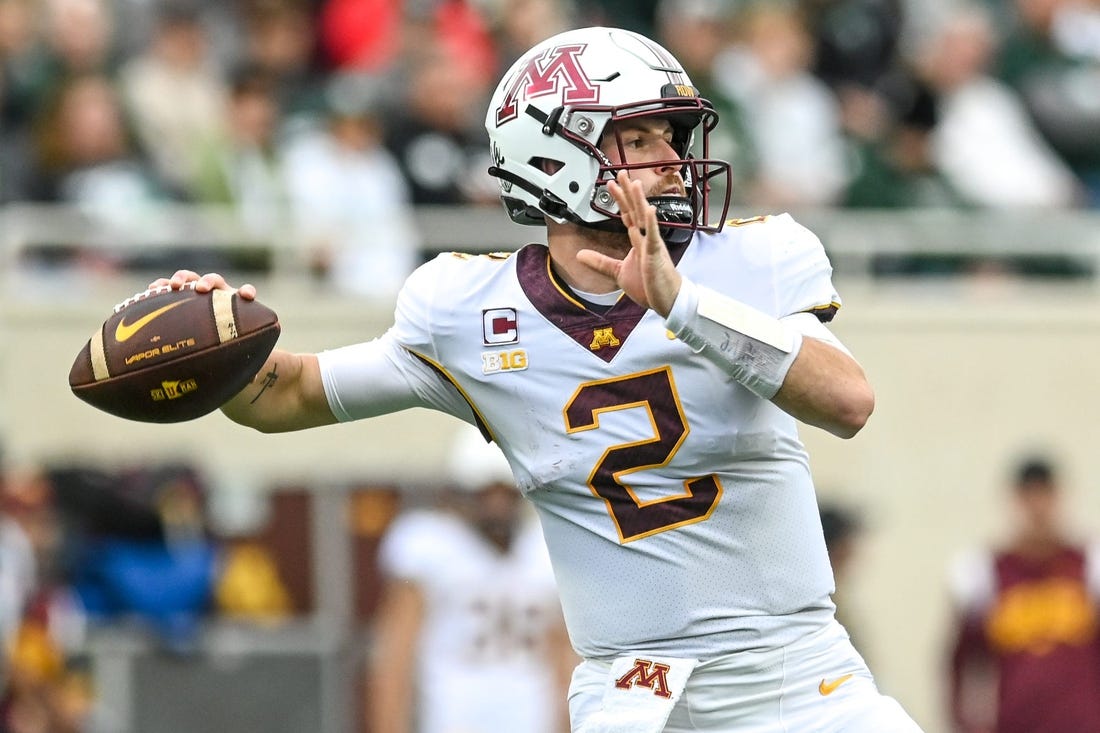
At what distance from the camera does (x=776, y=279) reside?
13.5ft

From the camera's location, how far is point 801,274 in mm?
4117

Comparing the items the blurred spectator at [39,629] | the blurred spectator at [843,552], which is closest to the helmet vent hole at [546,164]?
the blurred spectator at [39,629]

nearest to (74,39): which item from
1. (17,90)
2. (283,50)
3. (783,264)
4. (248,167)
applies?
(17,90)

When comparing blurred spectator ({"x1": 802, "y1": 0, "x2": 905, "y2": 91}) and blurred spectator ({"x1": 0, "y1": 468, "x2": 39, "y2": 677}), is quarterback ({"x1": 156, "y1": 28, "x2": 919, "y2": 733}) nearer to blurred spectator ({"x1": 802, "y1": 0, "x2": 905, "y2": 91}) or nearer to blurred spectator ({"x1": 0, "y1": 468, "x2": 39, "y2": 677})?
blurred spectator ({"x1": 0, "y1": 468, "x2": 39, "y2": 677})

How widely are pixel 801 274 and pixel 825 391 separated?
1.04 ft

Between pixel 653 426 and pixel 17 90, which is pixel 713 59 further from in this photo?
pixel 653 426

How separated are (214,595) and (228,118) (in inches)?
91.4

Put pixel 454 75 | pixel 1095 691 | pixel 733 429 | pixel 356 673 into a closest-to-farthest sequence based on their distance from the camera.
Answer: pixel 733 429 → pixel 1095 691 → pixel 356 673 → pixel 454 75

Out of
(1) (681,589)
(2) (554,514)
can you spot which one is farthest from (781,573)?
(2) (554,514)

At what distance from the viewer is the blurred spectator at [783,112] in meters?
10.5

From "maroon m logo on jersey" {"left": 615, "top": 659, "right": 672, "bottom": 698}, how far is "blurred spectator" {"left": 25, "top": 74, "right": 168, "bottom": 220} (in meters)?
5.63

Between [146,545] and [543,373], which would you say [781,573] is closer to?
[543,373]

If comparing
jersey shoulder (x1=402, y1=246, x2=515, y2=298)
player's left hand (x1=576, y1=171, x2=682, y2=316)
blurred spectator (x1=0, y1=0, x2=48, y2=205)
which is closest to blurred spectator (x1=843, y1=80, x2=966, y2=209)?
blurred spectator (x1=0, y1=0, x2=48, y2=205)

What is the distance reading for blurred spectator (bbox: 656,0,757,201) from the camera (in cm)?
1013
